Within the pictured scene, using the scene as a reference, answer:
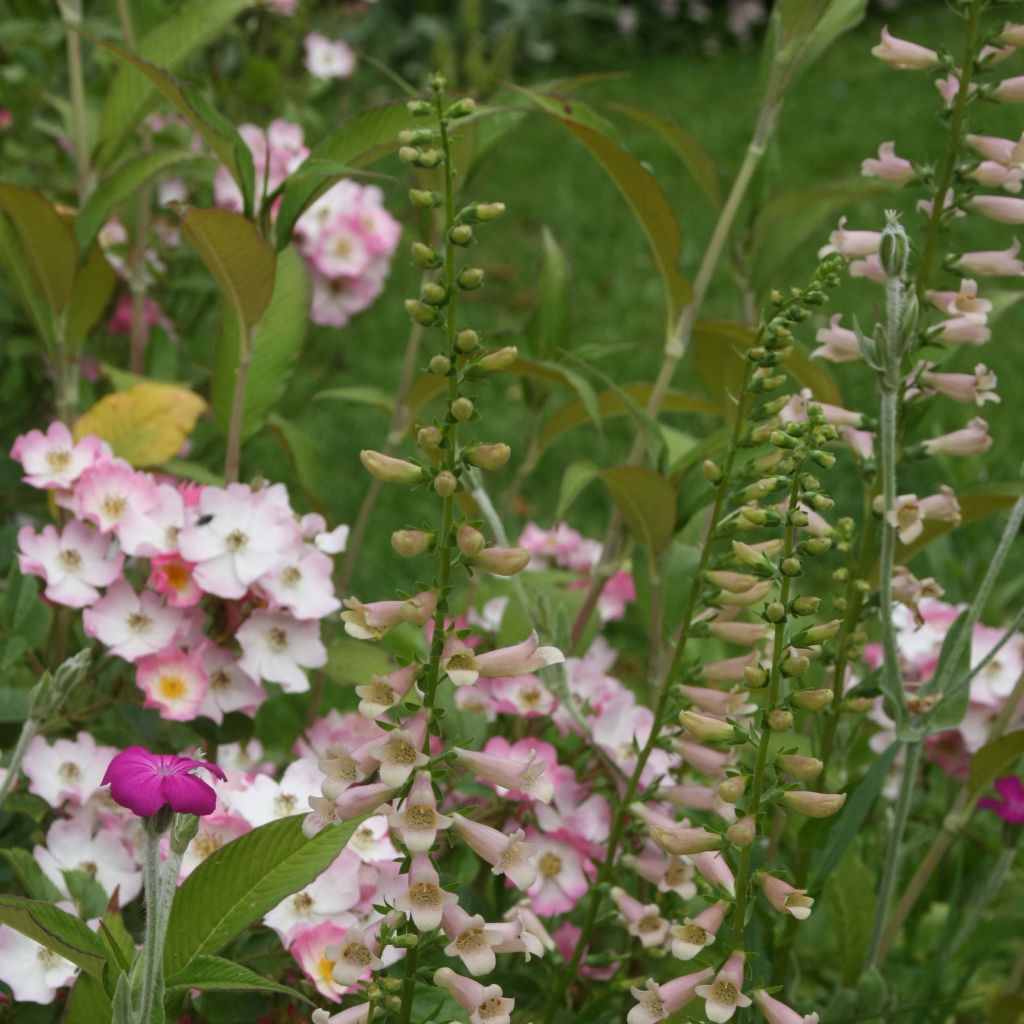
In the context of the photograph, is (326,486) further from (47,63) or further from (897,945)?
(897,945)

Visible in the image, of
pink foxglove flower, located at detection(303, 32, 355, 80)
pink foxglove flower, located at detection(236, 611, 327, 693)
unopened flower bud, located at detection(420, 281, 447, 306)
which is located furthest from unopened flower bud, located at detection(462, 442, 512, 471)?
pink foxglove flower, located at detection(303, 32, 355, 80)

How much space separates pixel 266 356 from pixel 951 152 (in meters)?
0.87

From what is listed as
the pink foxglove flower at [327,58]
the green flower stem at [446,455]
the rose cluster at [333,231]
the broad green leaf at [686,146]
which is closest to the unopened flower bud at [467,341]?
the green flower stem at [446,455]

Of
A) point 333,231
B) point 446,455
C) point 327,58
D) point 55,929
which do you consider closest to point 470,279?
point 446,455

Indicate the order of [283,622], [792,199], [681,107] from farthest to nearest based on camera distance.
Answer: [681,107], [792,199], [283,622]

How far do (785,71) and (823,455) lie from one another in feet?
2.97

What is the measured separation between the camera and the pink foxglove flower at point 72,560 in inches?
67.5

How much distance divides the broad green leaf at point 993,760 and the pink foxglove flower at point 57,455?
1.07 metres

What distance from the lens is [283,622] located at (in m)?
1.72

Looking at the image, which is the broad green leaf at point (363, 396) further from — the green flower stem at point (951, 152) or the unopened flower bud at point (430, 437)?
the unopened flower bud at point (430, 437)

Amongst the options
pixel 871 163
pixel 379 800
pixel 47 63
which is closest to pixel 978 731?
pixel 871 163

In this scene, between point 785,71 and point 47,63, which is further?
point 47,63

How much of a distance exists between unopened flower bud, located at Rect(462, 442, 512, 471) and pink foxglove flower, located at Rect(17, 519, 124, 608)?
69 cm

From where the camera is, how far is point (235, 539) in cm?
167
